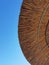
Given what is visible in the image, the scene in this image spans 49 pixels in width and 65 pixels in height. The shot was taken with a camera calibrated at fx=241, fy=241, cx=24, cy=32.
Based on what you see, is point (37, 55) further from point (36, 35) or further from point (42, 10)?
point (42, 10)

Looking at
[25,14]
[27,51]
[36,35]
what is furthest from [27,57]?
[25,14]

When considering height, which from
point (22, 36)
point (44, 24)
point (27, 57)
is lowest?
point (27, 57)

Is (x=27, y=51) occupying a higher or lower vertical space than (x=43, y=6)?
lower

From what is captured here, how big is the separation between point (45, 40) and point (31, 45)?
0.10 m

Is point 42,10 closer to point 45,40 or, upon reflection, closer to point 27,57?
point 45,40

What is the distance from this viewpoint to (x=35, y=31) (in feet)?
4.50

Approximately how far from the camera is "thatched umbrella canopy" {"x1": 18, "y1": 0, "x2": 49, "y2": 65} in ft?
4.38

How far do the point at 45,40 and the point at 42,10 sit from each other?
0.56 feet

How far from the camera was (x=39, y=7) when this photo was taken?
1339mm

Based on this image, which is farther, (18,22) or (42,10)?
(18,22)

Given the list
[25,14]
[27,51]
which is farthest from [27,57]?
[25,14]

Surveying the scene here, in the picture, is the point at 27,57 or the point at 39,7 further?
the point at 27,57

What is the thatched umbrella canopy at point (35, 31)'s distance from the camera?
4.38 ft

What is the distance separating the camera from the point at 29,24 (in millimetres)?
1382
